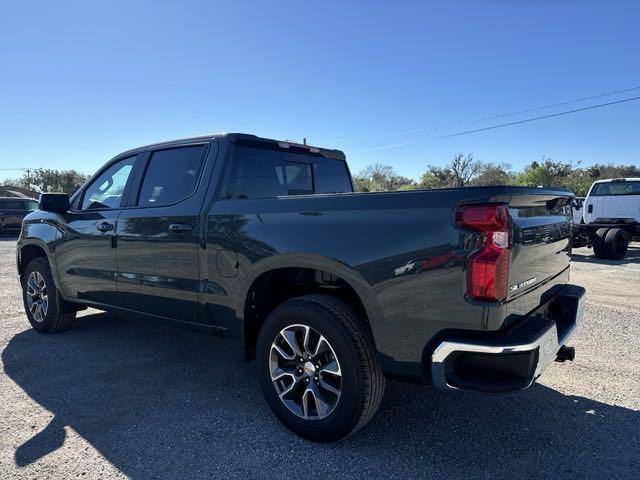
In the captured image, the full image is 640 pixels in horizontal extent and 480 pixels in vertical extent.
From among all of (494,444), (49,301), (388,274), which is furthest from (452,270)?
(49,301)

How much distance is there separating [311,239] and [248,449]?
1296mm

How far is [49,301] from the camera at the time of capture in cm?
489

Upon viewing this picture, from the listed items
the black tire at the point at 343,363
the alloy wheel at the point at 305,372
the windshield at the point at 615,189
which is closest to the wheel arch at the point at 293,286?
the black tire at the point at 343,363

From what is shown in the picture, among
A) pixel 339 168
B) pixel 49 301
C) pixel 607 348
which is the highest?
pixel 339 168

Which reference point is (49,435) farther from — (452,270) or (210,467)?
(452,270)

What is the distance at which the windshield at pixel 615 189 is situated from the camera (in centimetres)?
1277

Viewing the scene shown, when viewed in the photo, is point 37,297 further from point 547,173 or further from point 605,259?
point 547,173

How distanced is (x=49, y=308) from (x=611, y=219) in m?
13.5

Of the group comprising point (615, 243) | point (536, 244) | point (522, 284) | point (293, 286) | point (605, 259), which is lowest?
point (605, 259)

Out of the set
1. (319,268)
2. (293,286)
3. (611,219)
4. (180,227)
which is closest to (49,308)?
(180,227)

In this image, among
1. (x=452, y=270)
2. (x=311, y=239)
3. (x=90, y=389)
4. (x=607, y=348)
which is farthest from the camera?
(x=607, y=348)

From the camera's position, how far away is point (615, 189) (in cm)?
1302

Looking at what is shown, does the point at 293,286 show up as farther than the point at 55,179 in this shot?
No

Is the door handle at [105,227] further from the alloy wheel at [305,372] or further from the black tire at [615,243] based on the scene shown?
the black tire at [615,243]
